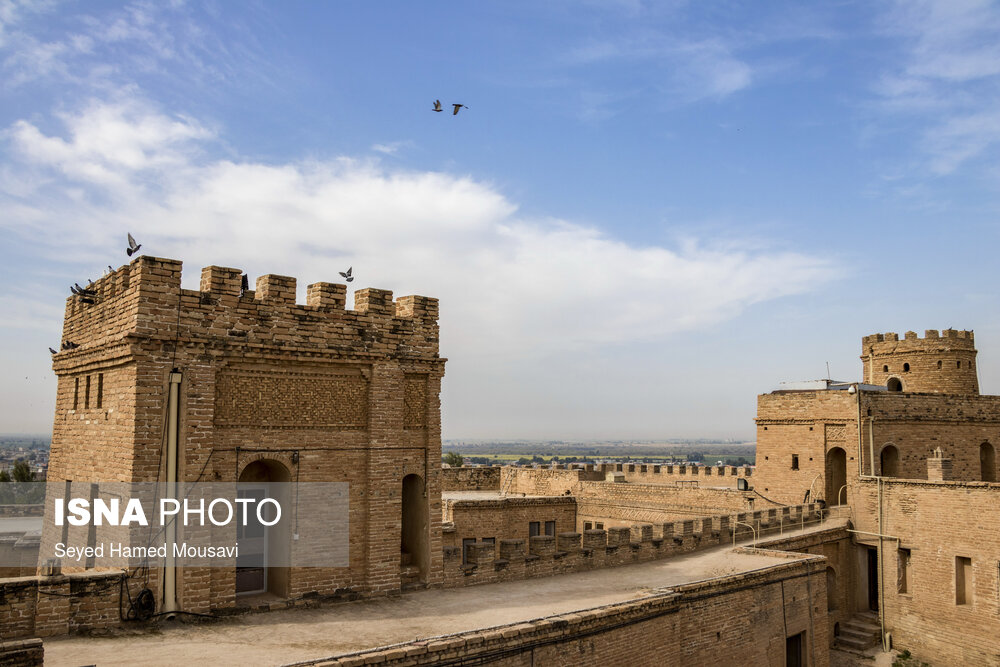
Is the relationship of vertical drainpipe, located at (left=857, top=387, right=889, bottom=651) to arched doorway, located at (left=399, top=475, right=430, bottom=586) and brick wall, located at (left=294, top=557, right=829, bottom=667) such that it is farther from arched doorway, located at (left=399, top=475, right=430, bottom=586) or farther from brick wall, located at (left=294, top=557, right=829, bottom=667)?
arched doorway, located at (left=399, top=475, right=430, bottom=586)

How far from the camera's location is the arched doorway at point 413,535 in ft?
53.3

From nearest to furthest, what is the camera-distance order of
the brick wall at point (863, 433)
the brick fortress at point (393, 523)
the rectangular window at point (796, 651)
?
the brick fortress at point (393, 523), the rectangular window at point (796, 651), the brick wall at point (863, 433)

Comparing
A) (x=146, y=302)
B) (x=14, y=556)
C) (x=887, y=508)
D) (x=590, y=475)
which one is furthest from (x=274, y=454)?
(x=590, y=475)

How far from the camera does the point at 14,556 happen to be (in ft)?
59.9

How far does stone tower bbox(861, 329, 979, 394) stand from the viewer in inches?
1368

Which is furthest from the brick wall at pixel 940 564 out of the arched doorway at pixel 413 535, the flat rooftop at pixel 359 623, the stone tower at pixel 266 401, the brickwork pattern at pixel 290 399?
the brickwork pattern at pixel 290 399

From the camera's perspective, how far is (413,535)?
1680cm

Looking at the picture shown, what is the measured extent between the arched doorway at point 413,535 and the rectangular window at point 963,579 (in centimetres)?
1799

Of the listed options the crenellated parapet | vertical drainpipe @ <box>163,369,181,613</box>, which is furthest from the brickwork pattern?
the crenellated parapet

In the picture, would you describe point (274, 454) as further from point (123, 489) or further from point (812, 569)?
point (812, 569)

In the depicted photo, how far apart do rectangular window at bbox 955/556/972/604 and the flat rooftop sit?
384 inches

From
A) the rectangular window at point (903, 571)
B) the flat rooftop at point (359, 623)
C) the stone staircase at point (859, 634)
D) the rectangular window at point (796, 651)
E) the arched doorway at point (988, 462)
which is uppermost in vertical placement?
the arched doorway at point (988, 462)

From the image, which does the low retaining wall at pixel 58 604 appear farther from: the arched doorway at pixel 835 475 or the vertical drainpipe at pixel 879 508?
the arched doorway at pixel 835 475

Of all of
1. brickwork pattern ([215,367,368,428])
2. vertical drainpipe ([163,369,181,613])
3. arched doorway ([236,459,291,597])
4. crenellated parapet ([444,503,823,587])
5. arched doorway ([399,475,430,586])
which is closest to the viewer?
vertical drainpipe ([163,369,181,613])
